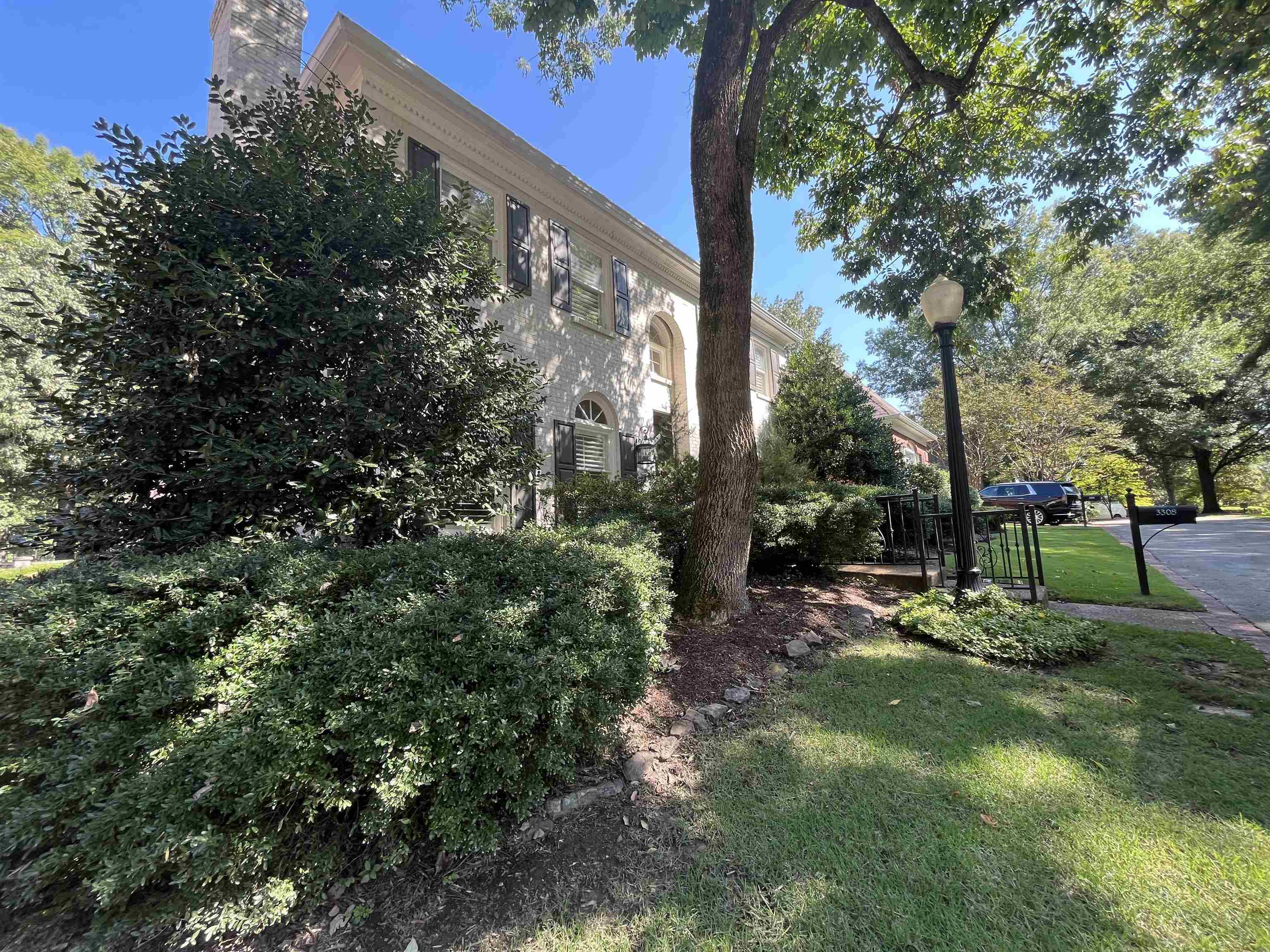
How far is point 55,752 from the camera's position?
5.10ft

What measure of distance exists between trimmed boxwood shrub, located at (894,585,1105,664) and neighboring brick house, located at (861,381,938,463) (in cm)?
1612

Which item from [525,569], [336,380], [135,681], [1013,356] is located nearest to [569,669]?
[525,569]

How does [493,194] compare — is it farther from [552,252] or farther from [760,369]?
[760,369]

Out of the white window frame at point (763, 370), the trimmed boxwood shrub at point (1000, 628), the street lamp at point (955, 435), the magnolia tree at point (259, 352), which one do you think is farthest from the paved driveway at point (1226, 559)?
the white window frame at point (763, 370)

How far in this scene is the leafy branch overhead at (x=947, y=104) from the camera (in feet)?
17.6

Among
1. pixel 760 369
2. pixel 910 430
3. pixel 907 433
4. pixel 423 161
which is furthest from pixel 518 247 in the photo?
pixel 907 433

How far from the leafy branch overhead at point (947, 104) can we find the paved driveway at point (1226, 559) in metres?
4.66

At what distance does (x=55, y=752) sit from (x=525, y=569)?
172 cm

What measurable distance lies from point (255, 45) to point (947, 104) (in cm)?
891

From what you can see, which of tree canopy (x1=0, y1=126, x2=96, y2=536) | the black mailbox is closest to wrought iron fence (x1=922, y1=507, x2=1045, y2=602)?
the black mailbox

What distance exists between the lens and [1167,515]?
23.9 feet

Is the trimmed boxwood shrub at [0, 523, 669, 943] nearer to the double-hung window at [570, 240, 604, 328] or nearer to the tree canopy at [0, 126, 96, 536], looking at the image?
the tree canopy at [0, 126, 96, 536]

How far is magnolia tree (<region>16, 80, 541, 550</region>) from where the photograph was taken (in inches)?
111

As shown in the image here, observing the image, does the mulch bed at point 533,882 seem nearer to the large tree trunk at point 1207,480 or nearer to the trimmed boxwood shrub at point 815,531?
the trimmed boxwood shrub at point 815,531
